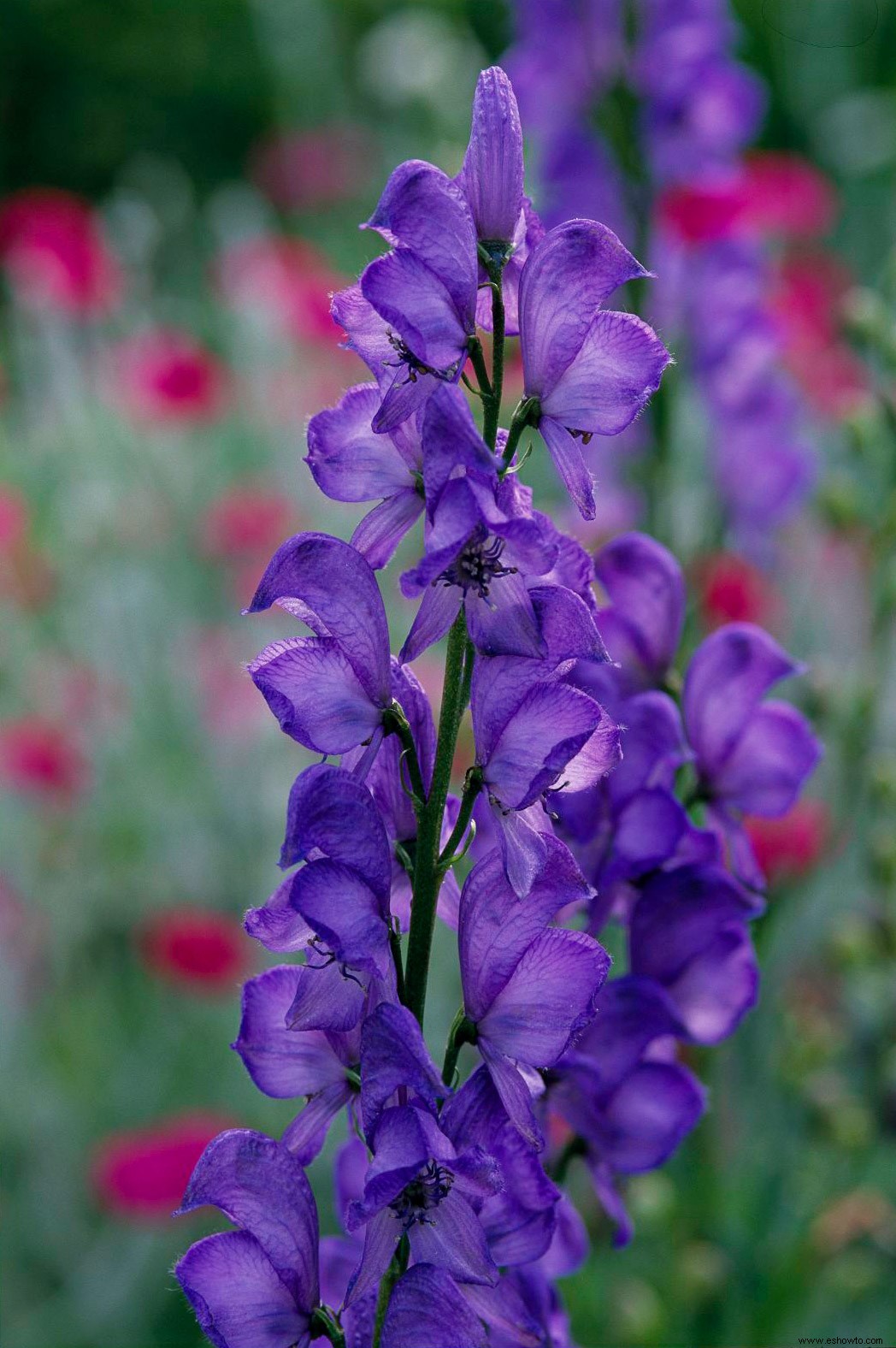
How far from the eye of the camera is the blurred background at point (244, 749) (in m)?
1.24

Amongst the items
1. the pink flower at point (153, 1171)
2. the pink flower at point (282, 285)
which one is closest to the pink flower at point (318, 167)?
the pink flower at point (282, 285)

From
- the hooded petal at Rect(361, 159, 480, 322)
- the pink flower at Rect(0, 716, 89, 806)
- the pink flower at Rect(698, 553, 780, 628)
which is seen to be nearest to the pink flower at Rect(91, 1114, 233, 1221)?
the pink flower at Rect(0, 716, 89, 806)

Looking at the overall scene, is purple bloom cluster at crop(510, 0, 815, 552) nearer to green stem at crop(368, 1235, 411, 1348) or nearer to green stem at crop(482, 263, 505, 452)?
green stem at crop(482, 263, 505, 452)

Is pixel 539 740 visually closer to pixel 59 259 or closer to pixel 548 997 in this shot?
pixel 548 997

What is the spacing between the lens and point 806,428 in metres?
2.37

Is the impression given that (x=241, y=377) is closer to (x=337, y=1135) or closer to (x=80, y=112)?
(x=337, y=1135)

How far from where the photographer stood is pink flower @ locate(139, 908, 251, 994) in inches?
68.2

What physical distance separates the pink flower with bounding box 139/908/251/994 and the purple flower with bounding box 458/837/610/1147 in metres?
1.12

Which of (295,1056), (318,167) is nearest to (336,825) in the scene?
(295,1056)

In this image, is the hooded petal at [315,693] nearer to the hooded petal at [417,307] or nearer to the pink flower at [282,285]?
the hooded petal at [417,307]

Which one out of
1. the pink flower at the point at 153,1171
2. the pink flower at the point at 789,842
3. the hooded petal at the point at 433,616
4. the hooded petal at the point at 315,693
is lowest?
the pink flower at the point at 153,1171

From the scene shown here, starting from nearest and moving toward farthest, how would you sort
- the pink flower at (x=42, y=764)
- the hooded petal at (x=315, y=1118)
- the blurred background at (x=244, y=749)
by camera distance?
1. the hooded petal at (x=315, y=1118)
2. the blurred background at (x=244, y=749)
3. the pink flower at (x=42, y=764)

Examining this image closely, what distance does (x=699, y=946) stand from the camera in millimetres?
690

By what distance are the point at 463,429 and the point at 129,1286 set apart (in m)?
1.63
